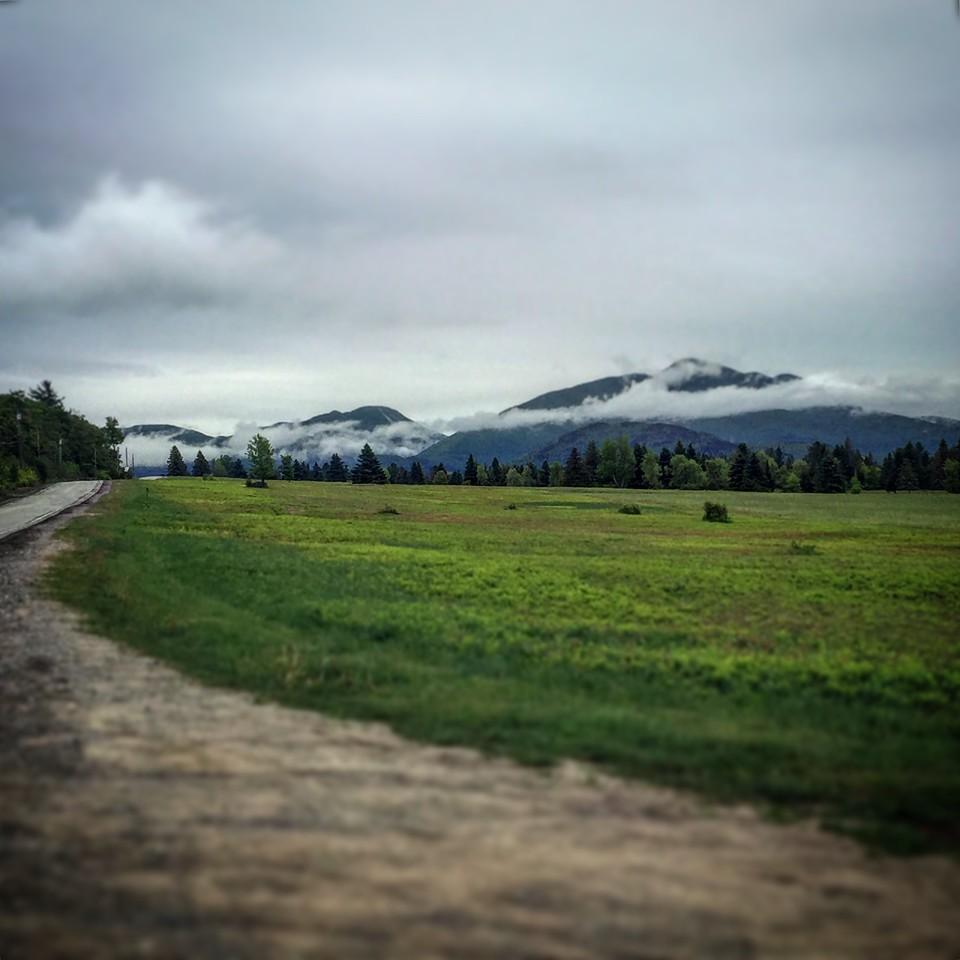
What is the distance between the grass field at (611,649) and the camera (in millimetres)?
9195

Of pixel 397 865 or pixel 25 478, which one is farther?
pixel 25 478

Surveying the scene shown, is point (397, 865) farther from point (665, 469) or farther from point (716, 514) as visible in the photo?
point (665, 469)

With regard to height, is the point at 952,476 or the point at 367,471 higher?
the point at 367,471

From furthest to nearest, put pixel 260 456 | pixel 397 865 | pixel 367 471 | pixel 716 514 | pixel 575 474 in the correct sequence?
1. pixel 367 471
2. pixel 575 474
3. pixel 260 456
4. pixel 716 514
5. pixel 397 865

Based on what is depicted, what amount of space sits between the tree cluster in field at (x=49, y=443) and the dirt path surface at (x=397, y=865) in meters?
84.2

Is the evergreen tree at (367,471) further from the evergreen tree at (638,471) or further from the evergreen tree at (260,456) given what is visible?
the evergreen tree at (638,471)

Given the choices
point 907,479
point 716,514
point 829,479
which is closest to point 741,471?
point 829,479

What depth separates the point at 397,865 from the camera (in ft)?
21.3

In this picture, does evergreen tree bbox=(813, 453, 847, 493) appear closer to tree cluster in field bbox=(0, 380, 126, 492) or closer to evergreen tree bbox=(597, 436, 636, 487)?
Answer: evergreen tree bbox=(597, 436, 636, 487)

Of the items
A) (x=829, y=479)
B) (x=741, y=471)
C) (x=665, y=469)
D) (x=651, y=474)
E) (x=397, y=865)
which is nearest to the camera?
(x=397, y=865)

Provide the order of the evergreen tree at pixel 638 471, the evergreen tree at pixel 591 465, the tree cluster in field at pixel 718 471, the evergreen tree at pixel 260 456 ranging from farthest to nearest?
the evergreen tree at pixel 591 465, the evergreen tree at pixel 638 471, the evergreen tree at pixel 260 456, the tree cluster in field at pixel 718 471

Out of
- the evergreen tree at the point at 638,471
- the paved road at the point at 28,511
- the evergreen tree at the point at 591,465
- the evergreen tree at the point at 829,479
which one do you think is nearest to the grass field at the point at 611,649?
the paved road at the point at 28,511

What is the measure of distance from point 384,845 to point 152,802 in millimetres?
2863

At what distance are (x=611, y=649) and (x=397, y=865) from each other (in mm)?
9805
